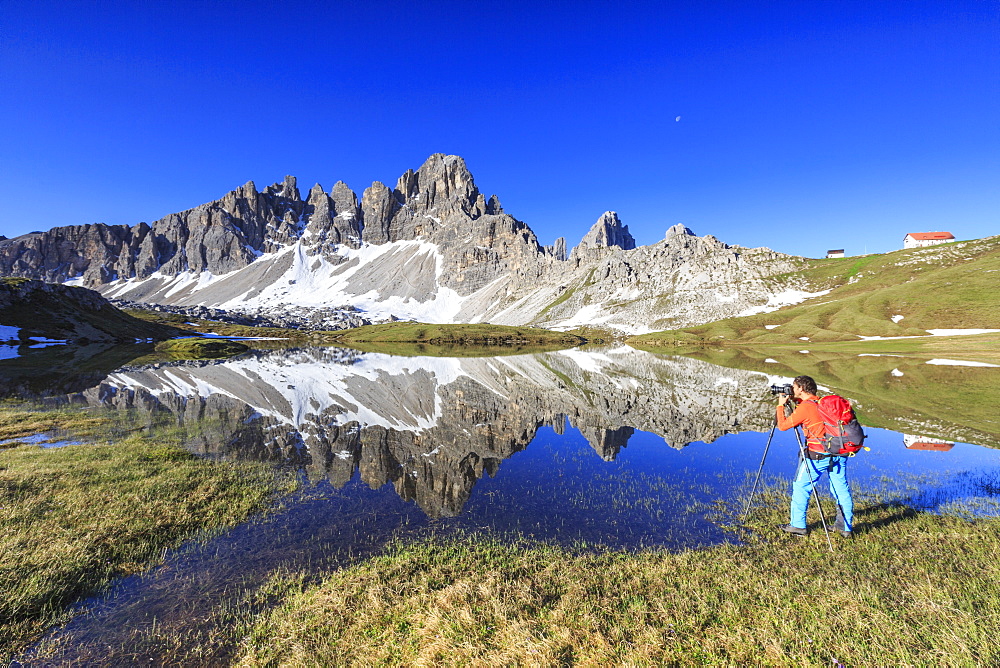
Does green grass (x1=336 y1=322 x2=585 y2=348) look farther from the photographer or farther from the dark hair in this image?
the photographer

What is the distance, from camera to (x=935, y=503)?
51.7ft

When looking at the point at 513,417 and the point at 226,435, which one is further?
the point at 513,417

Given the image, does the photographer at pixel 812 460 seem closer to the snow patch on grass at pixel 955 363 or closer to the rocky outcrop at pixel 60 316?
the snow patch on grass at pixel 955 363

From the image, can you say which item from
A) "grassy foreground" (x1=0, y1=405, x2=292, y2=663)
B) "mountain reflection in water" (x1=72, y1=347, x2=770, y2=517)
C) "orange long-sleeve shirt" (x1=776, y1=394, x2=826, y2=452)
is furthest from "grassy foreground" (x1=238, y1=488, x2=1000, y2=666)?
"mountain reflection in water" (x1=72, y1=347, x2=770, y2=517)

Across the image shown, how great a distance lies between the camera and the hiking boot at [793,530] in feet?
43.1

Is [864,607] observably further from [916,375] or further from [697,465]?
[916,375]

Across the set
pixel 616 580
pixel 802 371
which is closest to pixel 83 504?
pixel 616 580

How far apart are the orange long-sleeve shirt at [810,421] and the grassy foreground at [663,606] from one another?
10.1 feet

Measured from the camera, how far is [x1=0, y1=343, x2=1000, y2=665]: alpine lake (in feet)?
38.3

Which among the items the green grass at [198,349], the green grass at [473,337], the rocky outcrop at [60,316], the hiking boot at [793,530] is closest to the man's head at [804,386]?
the hiking boot at [793,530]

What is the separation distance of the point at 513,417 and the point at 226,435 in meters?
20.8

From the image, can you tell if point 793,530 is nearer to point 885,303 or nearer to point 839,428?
point 839,428

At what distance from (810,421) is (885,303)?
17084 centimetres

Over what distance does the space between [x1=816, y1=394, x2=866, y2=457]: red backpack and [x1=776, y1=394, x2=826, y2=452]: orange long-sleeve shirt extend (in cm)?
11
